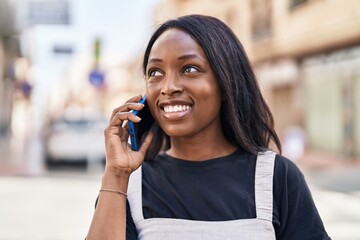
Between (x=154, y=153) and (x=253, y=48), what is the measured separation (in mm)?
22837

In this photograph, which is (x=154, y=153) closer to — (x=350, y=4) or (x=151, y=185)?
(x=151, y=185)

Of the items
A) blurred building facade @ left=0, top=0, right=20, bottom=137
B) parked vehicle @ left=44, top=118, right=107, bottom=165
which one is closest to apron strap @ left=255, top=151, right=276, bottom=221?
parked vehicle @ left=44, top=118, right=107, bottom=165

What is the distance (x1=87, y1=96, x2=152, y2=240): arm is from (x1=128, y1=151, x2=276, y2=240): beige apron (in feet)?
0.21

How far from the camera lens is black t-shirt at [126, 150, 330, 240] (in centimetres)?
168

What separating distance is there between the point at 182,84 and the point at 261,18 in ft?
72.5

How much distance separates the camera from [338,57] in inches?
731

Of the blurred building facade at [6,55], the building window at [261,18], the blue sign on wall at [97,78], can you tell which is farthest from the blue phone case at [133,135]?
the blurred building facade at [6,55]

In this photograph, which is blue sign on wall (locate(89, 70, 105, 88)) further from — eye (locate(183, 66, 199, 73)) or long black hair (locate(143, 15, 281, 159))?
eye (locate(183, 66, 199, 73))

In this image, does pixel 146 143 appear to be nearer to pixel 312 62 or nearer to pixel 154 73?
pixel 154 73

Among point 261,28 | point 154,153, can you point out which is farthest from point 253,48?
point 154,153

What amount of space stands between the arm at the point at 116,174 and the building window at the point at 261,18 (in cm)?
2121

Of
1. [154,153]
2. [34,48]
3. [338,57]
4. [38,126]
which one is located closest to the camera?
[154,153]

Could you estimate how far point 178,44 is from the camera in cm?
174

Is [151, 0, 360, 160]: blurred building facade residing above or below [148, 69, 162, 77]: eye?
above
